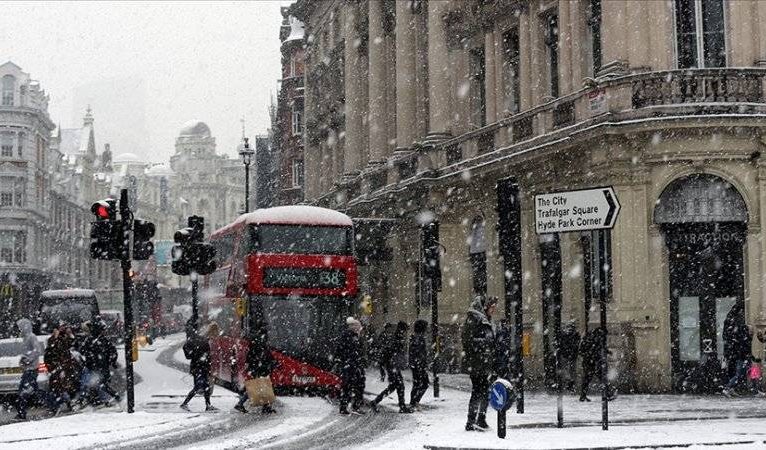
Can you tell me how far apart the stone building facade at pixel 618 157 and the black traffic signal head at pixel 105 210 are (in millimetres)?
7675

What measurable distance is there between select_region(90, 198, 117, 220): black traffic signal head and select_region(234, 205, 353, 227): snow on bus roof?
6.03 metres

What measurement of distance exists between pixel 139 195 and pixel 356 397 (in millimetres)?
140349

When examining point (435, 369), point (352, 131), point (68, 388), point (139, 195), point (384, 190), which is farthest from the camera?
point (139, 195)

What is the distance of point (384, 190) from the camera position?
4178 centimetres

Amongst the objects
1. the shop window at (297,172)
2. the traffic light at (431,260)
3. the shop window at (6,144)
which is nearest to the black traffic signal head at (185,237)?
the traffic light at (431,260)

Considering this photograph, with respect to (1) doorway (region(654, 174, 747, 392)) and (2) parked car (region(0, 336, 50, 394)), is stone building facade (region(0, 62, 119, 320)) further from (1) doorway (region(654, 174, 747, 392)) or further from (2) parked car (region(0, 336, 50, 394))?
(1) doorway (region(654, 174, 747, 392))

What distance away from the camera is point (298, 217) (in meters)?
26.2

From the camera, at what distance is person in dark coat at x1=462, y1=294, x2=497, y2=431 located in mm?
16094

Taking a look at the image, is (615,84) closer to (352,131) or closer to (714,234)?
(714,234)

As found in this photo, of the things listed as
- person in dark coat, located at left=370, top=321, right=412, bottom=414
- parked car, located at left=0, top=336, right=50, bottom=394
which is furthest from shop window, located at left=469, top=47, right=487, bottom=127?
parked car, located at left=0, top=336, right=50, bottom=394

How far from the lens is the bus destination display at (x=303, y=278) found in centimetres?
2561

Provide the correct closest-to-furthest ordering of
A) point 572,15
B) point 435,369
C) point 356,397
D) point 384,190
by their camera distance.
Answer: point 356,397
point 435,369
point 572,15
point 384,190

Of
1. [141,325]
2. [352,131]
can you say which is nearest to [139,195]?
[141,325]

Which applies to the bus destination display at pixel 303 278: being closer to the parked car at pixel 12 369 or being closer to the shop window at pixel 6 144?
the parked car at pixel 12 369
